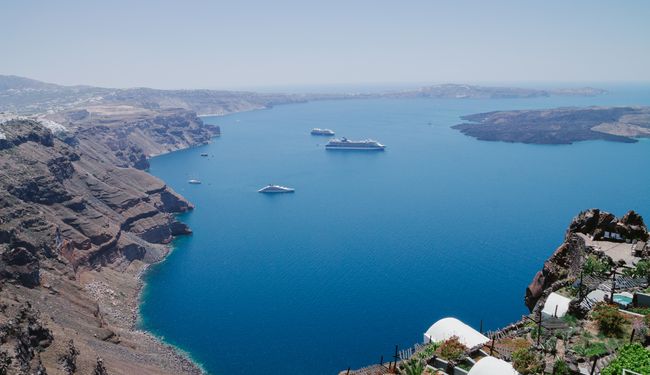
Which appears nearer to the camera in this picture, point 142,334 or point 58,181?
point 142,334

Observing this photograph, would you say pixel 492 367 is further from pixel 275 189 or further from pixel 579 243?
pixel 275 189

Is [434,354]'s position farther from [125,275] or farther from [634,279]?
[125,275]

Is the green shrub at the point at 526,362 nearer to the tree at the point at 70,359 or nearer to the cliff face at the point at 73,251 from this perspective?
the cliff face at the point at 73,251

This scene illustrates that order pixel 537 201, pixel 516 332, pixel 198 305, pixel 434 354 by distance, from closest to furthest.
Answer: pixel 434 354
pixel 516 332
pixel 198 305
pixel 537 201

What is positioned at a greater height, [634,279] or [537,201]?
[634,279]

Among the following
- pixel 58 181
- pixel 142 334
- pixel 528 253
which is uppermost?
pixel 58 181

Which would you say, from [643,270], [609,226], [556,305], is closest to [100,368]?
[556,305]

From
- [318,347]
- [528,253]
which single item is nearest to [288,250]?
[318,347]

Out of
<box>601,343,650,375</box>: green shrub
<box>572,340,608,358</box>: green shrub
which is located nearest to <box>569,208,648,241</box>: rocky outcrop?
<box>572,340,608,358</box>: green shrub
